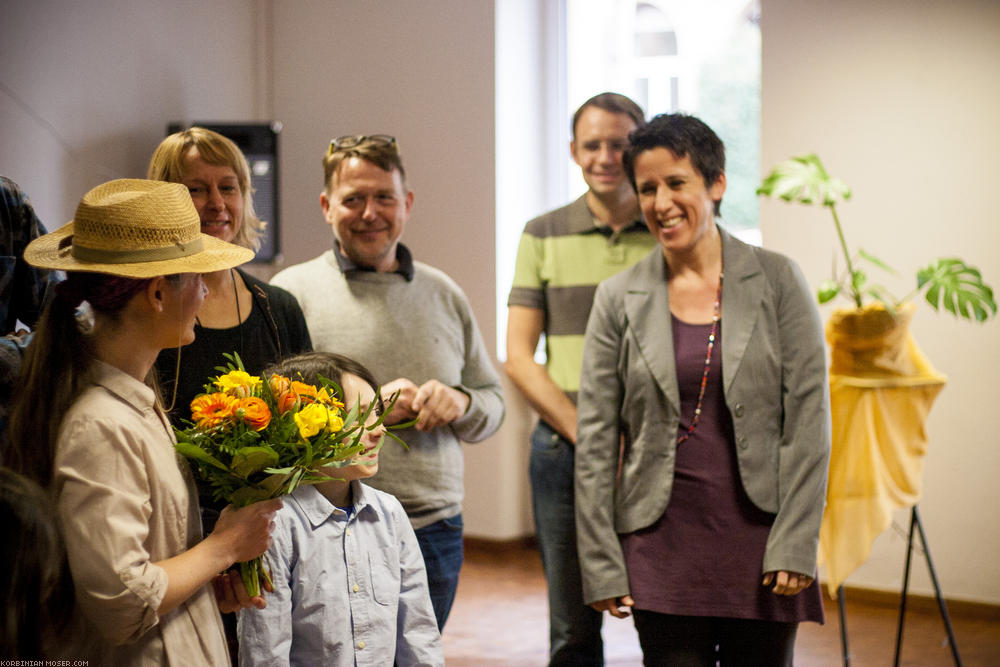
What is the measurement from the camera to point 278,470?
142cm

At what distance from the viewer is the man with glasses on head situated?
2.32 m

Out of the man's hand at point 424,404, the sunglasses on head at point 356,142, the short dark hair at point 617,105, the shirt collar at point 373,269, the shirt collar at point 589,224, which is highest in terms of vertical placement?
the short dark hair at point 617,105

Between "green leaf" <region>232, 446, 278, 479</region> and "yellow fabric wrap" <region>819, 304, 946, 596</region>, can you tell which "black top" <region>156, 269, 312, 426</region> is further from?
"yellow fabric wrap" <region>819, 304, 946, 596</region>

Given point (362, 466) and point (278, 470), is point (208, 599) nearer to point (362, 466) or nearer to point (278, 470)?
point (278, 470)

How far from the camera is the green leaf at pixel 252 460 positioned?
1.40 meters

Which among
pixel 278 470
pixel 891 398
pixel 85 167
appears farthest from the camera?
pixel 85 167

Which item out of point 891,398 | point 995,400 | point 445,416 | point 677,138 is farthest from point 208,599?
point 995,400

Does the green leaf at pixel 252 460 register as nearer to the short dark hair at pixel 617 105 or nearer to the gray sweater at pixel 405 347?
the gray sweater at pixel 405 347

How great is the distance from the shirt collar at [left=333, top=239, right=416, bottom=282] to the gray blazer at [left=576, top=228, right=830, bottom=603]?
1.64 ft

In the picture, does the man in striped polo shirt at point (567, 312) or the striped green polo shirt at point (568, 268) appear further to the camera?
the striped green polo shirt at point (568, 268)

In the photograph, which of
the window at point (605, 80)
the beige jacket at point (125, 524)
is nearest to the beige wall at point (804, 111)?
the window at point (605, 80)

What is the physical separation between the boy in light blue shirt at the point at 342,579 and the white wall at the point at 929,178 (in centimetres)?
321

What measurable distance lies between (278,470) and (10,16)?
113 inches

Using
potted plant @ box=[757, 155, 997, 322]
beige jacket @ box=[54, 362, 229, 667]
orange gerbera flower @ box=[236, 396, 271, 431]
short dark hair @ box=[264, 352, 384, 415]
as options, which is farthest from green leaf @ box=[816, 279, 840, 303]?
beige jacket @ box=[54, 362, 229, 667]
